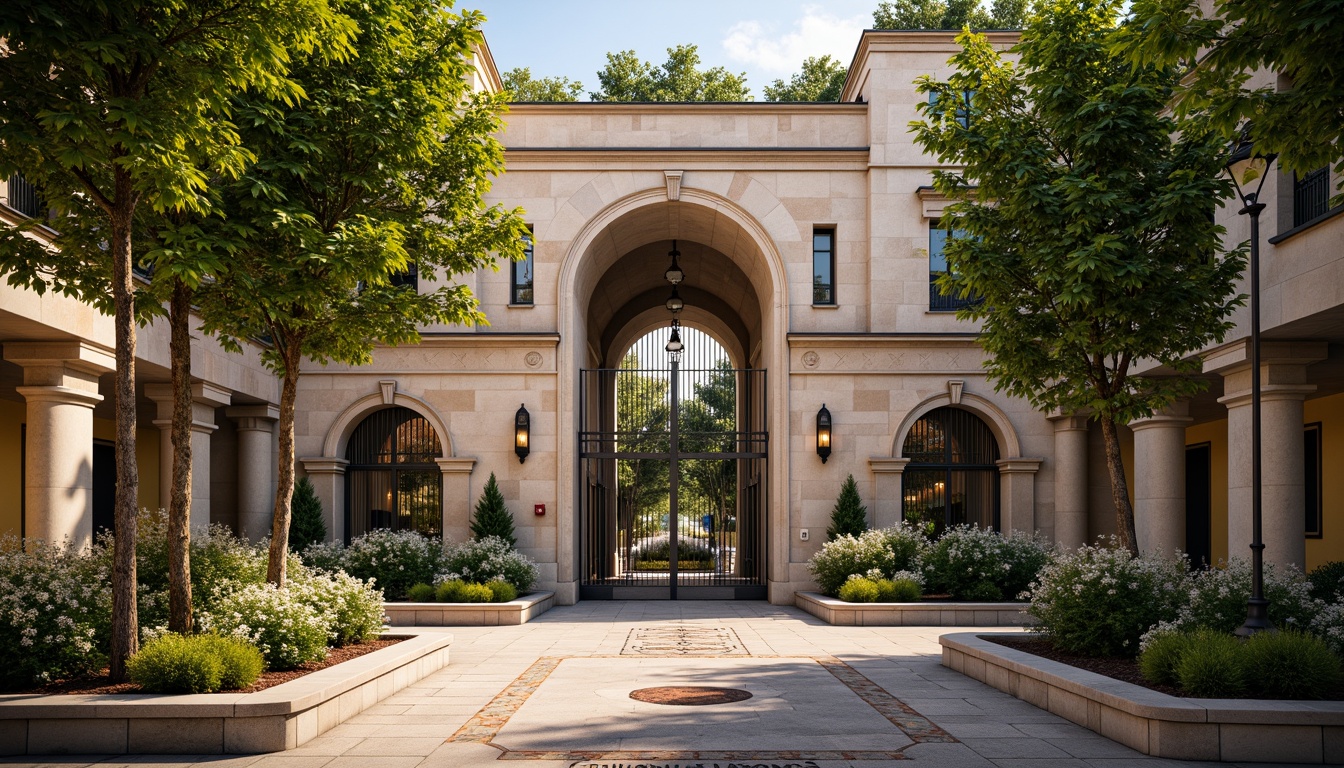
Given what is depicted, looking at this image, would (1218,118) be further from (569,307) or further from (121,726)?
(569,307)

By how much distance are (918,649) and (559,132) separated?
1423 centimetres

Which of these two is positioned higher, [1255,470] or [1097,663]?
[1255,470]

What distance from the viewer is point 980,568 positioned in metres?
20.6

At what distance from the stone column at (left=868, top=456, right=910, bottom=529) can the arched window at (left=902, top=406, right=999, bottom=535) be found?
805 millimetres

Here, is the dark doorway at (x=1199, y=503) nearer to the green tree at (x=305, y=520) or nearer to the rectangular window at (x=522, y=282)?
the rectangular window at (x=522, y=282)

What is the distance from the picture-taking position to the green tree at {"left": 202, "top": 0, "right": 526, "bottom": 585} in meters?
11.6

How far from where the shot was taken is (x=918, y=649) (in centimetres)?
1596

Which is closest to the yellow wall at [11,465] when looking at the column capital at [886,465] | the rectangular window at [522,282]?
the rectangular window at [522,282]

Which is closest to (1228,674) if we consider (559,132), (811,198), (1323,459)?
(1323,459)

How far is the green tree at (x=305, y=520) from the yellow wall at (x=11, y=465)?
5.22m

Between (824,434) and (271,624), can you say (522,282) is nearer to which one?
(824,434)

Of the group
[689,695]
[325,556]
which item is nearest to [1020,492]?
[689,695]

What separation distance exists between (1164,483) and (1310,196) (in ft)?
21.5

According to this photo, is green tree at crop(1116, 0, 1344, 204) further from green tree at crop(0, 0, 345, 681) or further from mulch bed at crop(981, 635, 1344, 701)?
green tree at crop(0, 0, 345, 681)
